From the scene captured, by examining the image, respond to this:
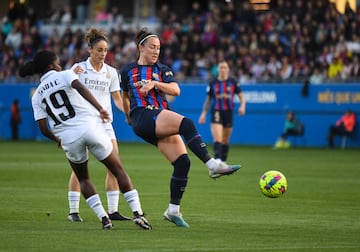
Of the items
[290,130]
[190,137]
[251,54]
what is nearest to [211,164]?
[190,137]

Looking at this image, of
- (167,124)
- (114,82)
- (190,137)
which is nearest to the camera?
(190,137)

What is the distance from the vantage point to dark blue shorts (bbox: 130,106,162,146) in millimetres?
11859

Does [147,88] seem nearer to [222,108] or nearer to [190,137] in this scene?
[190,137]

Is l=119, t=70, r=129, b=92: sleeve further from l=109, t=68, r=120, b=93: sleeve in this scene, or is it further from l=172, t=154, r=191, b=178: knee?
l=172, t=154, r=191, b=178: knee

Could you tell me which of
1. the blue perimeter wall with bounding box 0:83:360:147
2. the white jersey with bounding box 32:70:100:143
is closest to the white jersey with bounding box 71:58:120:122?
the white jersey with bounding box 32:70:100:143

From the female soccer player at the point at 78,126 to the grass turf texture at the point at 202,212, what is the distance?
497mm

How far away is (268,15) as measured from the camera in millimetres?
38688

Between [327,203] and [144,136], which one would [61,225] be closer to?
[144,136]

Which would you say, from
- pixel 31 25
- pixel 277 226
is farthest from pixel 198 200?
pixel 31 25

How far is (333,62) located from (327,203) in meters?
19.9

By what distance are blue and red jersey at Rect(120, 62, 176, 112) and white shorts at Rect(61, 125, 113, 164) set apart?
830 mm

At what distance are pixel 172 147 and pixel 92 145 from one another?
3.68 ft

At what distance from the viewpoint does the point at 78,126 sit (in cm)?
1136

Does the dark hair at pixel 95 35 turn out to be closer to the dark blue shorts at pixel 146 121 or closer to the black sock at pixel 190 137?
the dark blue shorts at pixel 146 121
